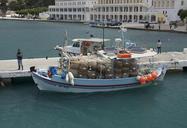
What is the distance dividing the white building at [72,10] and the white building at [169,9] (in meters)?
34.5

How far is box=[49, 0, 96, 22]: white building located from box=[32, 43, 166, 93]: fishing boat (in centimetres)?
12690

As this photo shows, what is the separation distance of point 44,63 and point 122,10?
109 m

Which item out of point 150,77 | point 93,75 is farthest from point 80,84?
point 150,77

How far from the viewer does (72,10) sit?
165750mm

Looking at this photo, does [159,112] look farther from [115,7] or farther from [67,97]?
[115,7]

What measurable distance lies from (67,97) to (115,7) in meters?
119

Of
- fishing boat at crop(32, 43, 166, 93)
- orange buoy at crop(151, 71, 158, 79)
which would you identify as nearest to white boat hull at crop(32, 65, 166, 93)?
Result: fishing boat at crop(32, 43, 166, 93)

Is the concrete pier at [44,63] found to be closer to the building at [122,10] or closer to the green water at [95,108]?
the green water at [95,108]

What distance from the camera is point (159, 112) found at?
26.4 meters

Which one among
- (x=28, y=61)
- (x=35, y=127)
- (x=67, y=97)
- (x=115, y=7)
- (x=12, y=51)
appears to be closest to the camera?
(x=35, y=127)

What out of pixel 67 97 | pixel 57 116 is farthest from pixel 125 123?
pixel 67 97

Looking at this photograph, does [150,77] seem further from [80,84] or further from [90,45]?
[90,45]

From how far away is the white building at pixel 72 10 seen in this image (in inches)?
6239

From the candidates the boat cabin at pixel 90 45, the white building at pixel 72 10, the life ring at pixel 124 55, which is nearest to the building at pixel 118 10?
the white building at pixel 72 10
